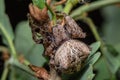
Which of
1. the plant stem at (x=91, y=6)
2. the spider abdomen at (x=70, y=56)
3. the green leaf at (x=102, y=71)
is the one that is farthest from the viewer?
the plant stem at (x=91, y=6)

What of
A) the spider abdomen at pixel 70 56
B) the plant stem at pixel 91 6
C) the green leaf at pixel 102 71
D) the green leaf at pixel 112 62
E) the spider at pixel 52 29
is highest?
the spider at pixel 52 29

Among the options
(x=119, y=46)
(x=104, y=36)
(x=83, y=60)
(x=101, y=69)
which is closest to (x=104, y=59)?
(x=101, y=69)

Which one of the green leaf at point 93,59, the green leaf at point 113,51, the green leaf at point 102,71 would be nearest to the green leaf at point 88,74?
the green leaf at point 93,59

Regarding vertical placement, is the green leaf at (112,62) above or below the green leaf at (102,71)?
above

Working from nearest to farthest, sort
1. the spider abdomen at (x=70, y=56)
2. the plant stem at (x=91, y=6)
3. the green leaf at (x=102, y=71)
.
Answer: the spider abdomen at (x=70, y=56)
the green leaf at (x=102, y=71)
the plant stem at (x=91, y=6)

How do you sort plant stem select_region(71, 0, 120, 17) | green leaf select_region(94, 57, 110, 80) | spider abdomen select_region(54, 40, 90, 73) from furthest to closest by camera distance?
plant stem select_region(71, 0, 120, 17)
green leaf select_region(94, 57, 110, 80)
spider abdomen select_region(54, 40, 90, 73)

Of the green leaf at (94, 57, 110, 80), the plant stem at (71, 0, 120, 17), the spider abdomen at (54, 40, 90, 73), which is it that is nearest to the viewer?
the spider abdomen at (54, 40, 90, 73)

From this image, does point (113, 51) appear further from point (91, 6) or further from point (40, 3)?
point (40, 3)

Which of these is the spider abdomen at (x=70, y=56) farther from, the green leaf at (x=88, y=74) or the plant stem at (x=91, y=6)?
the plant stem at (x=91, y=6)

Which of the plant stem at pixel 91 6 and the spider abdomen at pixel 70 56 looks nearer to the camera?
the spider abdomen at pixel 70 56

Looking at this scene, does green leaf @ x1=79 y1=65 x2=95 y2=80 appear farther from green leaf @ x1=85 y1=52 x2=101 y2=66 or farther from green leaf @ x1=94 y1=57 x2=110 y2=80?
green leaf @ x1=94 y1=57 x2=110 y2=80

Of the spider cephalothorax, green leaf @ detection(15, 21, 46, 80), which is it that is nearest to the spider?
the spider cephalothorax
